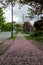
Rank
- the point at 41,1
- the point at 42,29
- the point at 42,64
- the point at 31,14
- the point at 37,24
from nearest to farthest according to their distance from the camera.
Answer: the point at 42,64, the point at 41,1, the point at 31,14, the point at 37,24, the point at 42,29

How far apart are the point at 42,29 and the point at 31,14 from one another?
4356 cm

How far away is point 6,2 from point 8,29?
14612 cm

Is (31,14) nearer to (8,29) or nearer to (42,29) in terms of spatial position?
(42,29)

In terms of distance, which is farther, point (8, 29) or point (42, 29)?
point (8, 29)

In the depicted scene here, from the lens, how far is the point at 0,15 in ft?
146

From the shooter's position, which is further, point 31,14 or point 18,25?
point 18,25

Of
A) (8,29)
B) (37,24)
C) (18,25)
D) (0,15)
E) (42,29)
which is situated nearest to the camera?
(0,15)

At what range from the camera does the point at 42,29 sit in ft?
236

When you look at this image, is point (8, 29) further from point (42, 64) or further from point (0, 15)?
point (42, 64)

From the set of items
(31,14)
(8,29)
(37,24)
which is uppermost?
(31,14)

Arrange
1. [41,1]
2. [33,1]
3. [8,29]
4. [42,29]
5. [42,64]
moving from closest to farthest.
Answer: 1. [42,64]
2. [41,1]
3. [33,1]
4. [42,29]
5. [8,29]

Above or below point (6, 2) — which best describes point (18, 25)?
below

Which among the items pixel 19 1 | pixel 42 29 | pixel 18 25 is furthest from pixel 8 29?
pixel 19 1

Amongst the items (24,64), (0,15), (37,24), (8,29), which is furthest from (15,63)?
(8,29)
